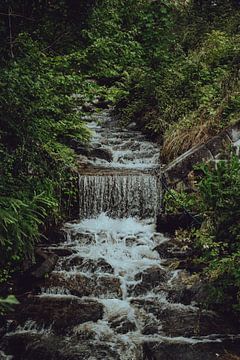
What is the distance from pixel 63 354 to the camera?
4.71 m

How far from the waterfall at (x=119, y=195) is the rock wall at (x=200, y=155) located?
0.39 metres

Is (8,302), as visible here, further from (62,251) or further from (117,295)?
(62,251)

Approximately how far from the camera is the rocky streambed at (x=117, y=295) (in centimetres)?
488

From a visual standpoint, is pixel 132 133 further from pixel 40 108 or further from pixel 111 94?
Answer: pixel 40 108

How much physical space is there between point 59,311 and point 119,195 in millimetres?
3281

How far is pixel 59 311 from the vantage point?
554 centimetres

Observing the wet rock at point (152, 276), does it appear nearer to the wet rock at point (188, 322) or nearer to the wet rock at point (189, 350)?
the wet rock at point (188, 322)

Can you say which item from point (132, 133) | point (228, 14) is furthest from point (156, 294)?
point (228, 14)

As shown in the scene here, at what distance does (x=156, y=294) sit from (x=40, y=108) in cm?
311

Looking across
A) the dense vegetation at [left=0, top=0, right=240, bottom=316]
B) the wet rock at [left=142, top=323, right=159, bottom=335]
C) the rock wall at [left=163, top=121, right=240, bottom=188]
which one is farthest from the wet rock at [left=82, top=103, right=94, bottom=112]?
the wet rock at [left=142, top=323, right=159, bottom=335]

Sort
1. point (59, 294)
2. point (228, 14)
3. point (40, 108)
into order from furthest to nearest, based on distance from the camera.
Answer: point (228, 14) → point (59, 294) → point (40, 108)

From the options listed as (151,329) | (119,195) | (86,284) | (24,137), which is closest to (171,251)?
(86,284)

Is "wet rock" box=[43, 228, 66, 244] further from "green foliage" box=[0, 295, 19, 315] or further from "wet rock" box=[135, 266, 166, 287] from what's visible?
"green foliage" box=[0, 295, 19, 315]

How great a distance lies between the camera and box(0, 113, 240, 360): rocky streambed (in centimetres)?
488
